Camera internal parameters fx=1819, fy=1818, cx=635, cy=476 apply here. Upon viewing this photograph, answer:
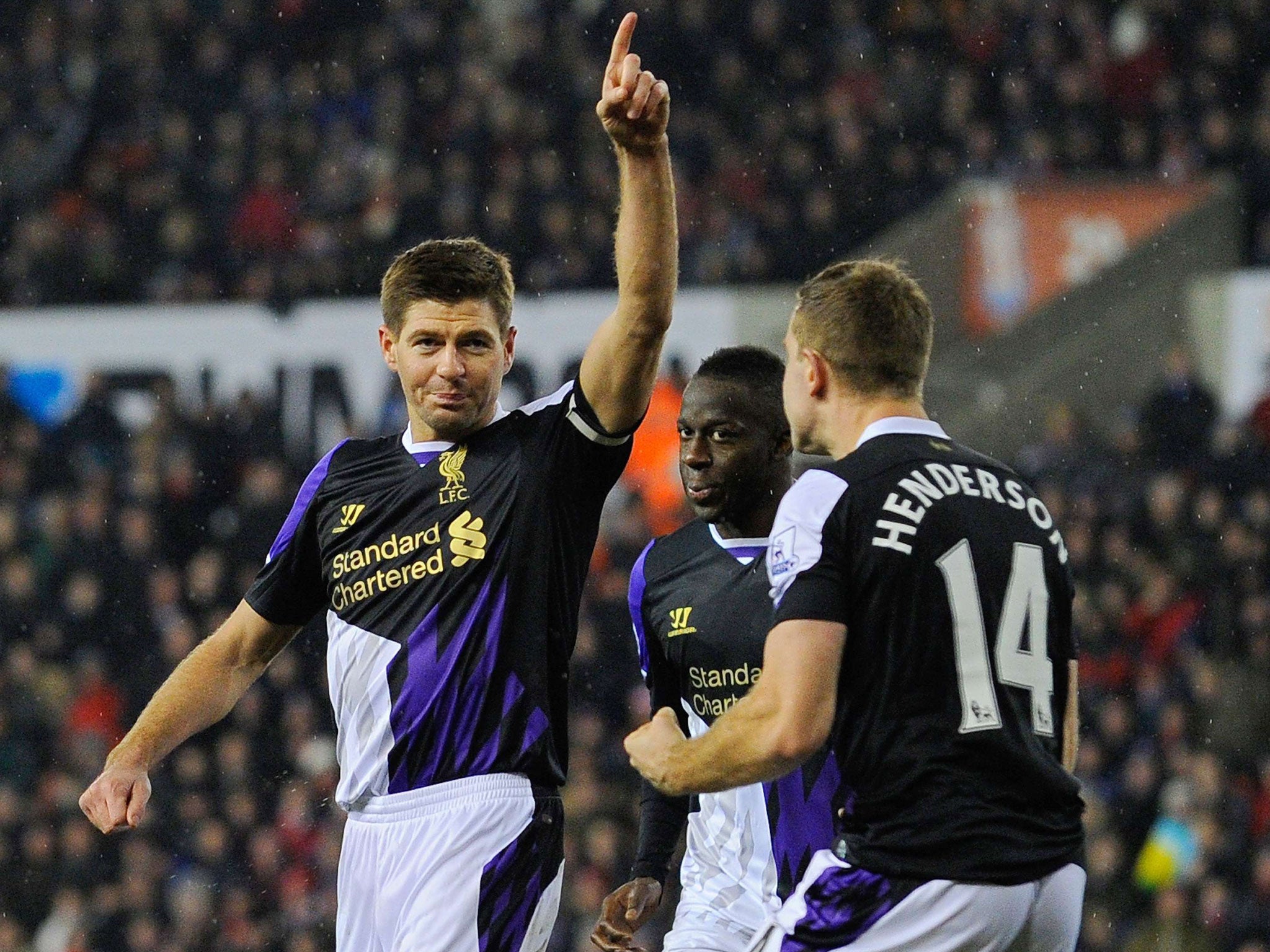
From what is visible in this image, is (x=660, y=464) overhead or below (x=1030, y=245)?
below

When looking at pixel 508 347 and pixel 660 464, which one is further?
pixel 660 464

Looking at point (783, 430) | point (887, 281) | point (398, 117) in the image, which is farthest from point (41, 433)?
point (887, 281)

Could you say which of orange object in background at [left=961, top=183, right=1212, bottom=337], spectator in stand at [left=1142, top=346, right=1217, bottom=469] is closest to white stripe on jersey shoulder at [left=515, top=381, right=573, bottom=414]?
spectator in stand at [left=1142, top=346, right=1217, bottom=469]

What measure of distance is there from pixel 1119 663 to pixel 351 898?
28.3 feet

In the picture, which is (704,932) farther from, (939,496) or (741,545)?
(939,496)

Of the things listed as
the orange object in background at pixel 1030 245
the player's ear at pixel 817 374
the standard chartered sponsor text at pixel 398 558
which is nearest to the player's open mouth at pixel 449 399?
the standard chartered sponsor text at pixel 398 558

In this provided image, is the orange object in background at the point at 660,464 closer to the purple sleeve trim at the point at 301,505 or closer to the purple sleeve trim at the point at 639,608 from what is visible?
the purple sleeve trim at the point at 639,608

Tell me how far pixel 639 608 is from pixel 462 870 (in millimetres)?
968

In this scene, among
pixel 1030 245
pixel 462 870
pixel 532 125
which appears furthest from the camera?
pixel 532 125

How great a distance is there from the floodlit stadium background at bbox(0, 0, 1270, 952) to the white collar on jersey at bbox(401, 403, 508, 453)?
6.26 m

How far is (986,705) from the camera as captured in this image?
3.19m

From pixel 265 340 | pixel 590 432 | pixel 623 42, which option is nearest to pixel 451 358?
pixel 590 432

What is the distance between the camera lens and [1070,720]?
11.3ft

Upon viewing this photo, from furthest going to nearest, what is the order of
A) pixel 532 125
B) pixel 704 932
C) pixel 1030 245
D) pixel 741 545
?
pixel 532 125 < pixel 1030 245 < pixel 741 545 < pixel 704 932
